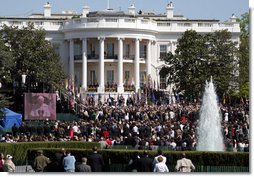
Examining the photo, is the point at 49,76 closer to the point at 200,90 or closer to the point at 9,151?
the point at 200,90

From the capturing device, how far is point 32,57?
57.9 m

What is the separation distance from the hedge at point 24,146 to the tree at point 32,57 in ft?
83.2

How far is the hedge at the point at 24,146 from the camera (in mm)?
30172

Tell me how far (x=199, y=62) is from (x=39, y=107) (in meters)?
22.1

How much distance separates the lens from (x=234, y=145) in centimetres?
3081

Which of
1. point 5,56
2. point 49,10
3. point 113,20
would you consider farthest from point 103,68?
point 5,56

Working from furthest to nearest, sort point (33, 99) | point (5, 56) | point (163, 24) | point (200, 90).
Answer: point (163, 24), point (200, 90), point (5, 56), point (33, 99)

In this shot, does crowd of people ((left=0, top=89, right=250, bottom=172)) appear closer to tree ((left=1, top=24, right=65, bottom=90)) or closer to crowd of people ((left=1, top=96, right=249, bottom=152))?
crowd of people ((left=1, top=96, right=249, bottom=152))

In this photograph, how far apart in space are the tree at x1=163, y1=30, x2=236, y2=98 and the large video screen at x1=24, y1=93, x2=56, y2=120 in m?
16.8

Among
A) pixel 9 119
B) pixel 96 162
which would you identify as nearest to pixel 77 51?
pixel 9 119

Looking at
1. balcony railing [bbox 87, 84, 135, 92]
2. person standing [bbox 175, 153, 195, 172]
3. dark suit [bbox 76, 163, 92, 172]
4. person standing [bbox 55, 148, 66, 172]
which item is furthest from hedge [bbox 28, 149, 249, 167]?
balcony railing [bbox 87, 84, 135, 92]

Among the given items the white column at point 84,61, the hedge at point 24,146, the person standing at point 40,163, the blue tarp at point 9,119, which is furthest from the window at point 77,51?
the person standing at point 40,163

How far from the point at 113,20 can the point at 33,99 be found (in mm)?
33204

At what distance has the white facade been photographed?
71706 millimetres
